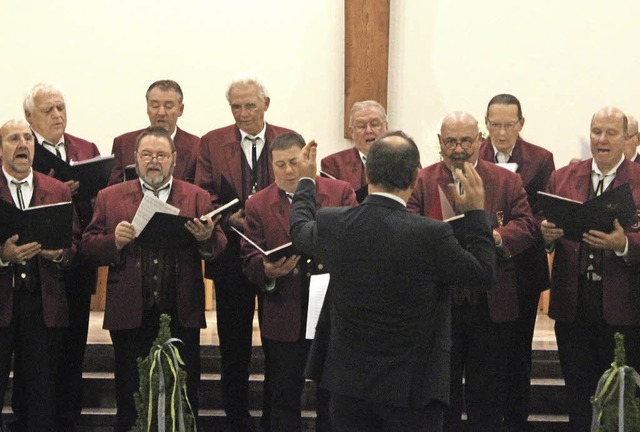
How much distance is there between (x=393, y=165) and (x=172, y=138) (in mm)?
2509

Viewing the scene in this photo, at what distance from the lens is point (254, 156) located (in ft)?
19.7

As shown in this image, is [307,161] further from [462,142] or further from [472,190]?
[462,142]

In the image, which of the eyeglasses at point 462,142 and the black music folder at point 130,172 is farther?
the black music folder at point 130,172

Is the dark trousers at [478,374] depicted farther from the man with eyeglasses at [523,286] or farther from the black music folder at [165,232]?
the black music folder at [165,232]

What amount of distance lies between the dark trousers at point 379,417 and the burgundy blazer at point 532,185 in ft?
6.38

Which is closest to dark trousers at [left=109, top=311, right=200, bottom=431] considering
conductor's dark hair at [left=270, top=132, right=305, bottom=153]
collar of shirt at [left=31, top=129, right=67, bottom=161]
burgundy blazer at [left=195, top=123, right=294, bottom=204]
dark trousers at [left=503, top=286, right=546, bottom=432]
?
burgundy blazer at [left=195, top=123, right=294, bottom=204]

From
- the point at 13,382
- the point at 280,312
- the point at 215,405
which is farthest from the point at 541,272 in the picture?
the point at 13,382

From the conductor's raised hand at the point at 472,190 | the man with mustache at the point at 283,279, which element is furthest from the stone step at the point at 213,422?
the conductor's raised hand at the point at 472,190

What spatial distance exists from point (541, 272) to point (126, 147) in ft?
7.25

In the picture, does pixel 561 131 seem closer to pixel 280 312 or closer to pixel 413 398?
pixel 280 312

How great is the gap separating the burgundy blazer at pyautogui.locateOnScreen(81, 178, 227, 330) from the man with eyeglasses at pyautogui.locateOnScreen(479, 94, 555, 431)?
1.52 meters

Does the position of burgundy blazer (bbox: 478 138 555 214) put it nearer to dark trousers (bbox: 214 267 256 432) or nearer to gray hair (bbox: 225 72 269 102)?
gray hair (bbox: 225 72 269 102)

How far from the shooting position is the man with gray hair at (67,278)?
19.0 ft

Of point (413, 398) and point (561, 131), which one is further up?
point (561, 131)
